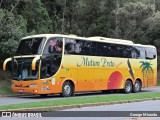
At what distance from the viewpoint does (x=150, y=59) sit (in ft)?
110

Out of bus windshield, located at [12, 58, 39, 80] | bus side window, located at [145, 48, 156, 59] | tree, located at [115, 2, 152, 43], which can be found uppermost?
tree, located at [115, 2, 152, 43]

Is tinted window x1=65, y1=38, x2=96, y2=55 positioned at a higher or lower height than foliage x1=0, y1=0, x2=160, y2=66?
lower

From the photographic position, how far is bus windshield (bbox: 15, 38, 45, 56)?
2441 centimetres

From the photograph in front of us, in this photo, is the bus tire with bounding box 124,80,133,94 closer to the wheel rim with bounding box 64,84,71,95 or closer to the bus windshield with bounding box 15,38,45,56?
the wheel rim with bounding box 64,84,71,95

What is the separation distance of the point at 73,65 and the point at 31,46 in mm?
3111

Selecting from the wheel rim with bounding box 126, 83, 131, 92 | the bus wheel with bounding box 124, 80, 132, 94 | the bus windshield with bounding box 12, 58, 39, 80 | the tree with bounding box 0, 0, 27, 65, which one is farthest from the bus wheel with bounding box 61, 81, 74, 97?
the wheel rim with bounding box 126, 83, 131, 92

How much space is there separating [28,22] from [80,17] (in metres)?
11.3

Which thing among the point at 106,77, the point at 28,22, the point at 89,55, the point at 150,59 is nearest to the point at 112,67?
the point at 106,77

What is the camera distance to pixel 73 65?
2628cm

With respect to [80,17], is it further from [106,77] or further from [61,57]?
[61,57]

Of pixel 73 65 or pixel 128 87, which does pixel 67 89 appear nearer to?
pixel 73 65

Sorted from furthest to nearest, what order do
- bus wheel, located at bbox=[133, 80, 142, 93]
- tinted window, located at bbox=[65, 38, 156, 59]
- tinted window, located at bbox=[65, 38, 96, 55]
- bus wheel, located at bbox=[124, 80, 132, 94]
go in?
bus wheel, located at bbox=[133, 80, 142, 93], bus wheel, located at bbox=[124, 80, 132, 94], tinted window, located at bbox=[65, 38, 156, 59], tinted window, located at bbox=[65, 38, 96, 55]

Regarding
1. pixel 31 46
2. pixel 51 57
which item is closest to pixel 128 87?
pixel 51 57

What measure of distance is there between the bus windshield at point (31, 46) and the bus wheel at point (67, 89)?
2.99 metres
